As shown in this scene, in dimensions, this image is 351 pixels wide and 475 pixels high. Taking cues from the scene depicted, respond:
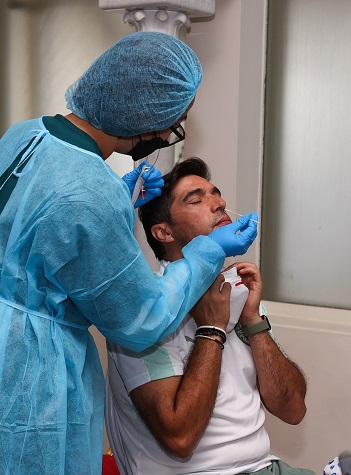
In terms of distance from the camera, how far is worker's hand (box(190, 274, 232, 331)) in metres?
2.02

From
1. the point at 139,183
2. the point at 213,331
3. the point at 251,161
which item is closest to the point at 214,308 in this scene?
the point at 213,331

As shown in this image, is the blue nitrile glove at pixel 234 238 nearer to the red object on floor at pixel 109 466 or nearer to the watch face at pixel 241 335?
the watch face at pixel 241 335

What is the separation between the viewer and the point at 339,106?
10.3 feet

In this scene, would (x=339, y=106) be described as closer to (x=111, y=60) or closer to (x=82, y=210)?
(x=111, y=60)

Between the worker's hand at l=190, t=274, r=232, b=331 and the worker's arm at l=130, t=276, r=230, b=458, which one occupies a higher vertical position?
the worker's hand at l=190, t=274, r=232, b=331

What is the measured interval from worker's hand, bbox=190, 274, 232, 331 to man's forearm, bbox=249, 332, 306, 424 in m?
0.14

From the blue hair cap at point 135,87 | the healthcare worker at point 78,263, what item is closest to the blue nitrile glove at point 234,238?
the healthcare worker at point 78,263

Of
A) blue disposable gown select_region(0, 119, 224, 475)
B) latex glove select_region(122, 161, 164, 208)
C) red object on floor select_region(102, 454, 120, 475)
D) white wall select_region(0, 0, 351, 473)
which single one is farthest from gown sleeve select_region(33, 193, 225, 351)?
white wall select_region(0, 0, 351, 473)

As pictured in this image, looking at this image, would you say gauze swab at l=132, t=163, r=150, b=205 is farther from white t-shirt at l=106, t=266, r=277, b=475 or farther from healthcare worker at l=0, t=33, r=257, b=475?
white t-shirt at l=106, t=266, r=277, b=475

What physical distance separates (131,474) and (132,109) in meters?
0.93

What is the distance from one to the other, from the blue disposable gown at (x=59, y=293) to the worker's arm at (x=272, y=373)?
1.39 feet

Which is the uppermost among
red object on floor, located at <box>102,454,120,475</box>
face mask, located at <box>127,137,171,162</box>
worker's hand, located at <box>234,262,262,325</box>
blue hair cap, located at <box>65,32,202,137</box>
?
blue hair cap, located at <box>65,32,202,137</box>

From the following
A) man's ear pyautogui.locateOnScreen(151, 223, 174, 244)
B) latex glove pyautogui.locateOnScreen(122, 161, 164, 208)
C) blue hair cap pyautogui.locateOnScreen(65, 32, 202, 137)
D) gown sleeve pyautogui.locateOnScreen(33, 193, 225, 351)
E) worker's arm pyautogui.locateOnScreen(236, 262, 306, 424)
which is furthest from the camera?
man's ear pyautogui.locateOnScreen(151, 223, 174, 244)

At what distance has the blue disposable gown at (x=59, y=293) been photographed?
1.63 metres
